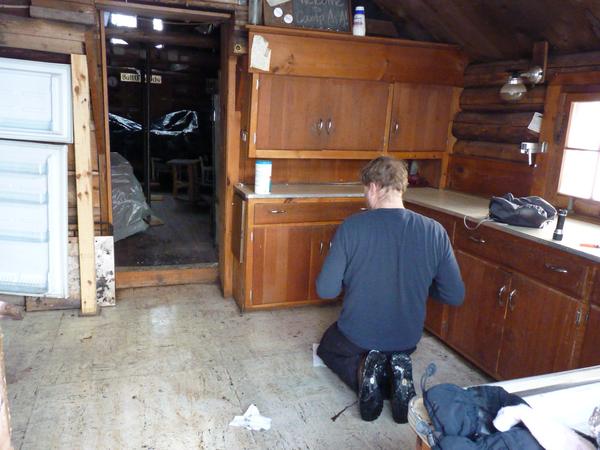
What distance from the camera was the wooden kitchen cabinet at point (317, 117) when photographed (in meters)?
3.40

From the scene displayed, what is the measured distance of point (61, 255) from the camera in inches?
128

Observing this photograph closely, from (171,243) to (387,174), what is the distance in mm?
3047

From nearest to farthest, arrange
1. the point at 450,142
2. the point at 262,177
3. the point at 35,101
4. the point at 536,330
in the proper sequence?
the point at 536,330
the point at 35,101
the point at 262,177
the point at 450,142

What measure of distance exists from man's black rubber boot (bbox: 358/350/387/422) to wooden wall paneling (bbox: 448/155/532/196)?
1768 millimetres

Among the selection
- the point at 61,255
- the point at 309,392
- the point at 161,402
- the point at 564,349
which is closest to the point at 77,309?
the point at 61,255

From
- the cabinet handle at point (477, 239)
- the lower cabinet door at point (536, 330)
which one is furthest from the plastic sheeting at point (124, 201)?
the lower cabinet door at point (536, 330)

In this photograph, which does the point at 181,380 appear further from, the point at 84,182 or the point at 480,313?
the point at 480,313

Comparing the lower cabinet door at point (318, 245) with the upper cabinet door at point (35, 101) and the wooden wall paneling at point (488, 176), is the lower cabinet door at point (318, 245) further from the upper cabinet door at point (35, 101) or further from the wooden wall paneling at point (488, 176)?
the upper cabinet door at point (35, 101)

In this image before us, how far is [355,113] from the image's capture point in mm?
3631

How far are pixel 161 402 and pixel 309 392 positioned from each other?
0.76 m

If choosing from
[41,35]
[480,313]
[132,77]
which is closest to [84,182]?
[41,35]

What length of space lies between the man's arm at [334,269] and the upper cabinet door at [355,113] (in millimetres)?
1551

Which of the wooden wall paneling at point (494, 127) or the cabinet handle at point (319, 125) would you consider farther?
the cabinet handle at point (319, 125)

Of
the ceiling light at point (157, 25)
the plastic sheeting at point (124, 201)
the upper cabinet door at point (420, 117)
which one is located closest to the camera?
the upper cabinet door at point (420, 117)
